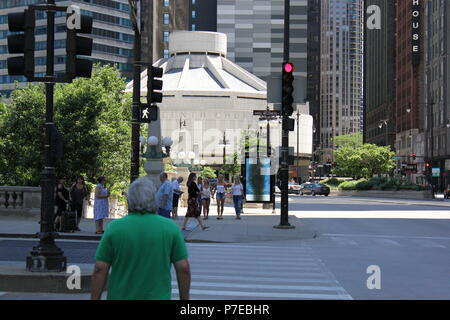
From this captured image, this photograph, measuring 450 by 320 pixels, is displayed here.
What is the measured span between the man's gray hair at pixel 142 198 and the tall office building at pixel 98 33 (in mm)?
128040

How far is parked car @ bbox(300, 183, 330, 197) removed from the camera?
83438 millimetres

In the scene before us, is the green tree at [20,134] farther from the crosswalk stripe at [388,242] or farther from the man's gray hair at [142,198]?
the man's gray hair at [142,198]

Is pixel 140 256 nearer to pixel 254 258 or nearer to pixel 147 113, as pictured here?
pixel 254 258

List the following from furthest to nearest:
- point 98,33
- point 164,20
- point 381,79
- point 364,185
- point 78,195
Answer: point 164,20, point 381,79, point 98,33, point 364,185, point 78,195

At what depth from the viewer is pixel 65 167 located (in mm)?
31625

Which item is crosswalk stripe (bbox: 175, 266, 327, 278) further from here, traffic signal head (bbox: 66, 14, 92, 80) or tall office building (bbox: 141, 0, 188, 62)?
tall office building (bbox: 141, 0, 188, 62)

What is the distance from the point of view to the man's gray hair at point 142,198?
17.3 ft

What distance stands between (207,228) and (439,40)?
84206 mm

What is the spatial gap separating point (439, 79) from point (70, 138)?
79018 mm

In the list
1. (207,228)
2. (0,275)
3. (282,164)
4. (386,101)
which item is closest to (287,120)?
(282,164)

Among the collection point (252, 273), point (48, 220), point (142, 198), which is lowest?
point (252, 273)

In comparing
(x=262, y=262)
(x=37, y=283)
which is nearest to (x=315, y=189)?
(x=262, y=262)

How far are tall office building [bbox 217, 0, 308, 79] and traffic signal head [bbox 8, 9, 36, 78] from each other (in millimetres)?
164772

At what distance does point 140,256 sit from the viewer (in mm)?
5090
